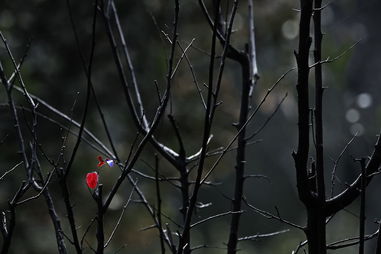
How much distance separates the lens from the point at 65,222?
735cm

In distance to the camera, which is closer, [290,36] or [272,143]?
[290,36]

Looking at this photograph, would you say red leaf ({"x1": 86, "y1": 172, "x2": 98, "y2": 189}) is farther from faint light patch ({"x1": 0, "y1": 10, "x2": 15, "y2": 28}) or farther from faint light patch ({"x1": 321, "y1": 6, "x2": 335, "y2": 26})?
faint light patch ({"x1": 321, "y1": 6, "x2": 335, "y2": 26})

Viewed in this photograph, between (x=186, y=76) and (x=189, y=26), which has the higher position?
(x=189, y=26)

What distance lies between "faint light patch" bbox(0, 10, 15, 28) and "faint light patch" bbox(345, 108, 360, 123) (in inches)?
238

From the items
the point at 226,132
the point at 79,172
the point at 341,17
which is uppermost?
the point at 341,17

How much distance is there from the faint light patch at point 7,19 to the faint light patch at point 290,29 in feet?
10.8

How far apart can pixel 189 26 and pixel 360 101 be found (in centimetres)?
437

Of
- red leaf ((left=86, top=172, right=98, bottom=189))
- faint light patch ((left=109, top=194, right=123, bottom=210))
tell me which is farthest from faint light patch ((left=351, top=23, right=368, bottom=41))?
red leaf ((left=86, top=172, right=98, bottom=189))

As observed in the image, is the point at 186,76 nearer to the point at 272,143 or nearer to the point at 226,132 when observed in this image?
the point at 226,132

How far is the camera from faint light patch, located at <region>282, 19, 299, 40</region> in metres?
8.47

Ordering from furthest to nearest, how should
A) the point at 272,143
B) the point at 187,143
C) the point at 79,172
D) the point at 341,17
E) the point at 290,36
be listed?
the point at 272,143, the point at 341,17, the point at 290,36, the point at 187,143, the point at 79,172

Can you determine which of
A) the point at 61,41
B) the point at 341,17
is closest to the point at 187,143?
the point at 61,41

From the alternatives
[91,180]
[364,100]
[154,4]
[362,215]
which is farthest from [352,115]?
[362,215]

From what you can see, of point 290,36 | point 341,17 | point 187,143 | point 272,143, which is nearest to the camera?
point 187,143
